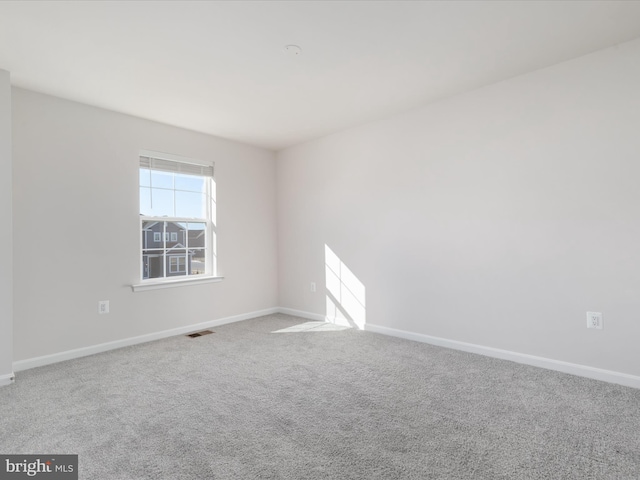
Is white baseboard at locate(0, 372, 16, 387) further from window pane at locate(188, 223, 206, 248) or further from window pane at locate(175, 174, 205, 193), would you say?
window pane at locate(175, 174, 205, 193)

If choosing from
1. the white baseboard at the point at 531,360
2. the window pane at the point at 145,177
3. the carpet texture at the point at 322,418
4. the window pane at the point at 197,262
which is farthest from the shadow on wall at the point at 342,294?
the window pane at the point at 145,177

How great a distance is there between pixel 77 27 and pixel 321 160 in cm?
287

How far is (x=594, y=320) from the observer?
8.47 feet

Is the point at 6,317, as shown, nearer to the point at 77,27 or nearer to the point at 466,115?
the point at 77,27

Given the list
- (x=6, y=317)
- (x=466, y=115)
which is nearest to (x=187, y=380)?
(x=6, y=317)

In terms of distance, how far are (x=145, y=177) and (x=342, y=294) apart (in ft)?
8.95

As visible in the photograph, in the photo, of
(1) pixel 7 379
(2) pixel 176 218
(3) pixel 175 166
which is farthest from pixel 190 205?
(1) pixel 7 379

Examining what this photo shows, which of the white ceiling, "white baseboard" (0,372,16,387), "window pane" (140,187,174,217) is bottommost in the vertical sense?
"white baseboard" (0,372,16,387)

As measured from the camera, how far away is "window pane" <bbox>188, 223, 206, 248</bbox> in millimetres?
4238

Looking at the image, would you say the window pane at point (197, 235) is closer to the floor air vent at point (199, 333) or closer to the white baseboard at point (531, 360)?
the floor air vent at point (199, 333)

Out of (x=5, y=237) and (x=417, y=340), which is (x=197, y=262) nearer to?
(x=5, y=237)

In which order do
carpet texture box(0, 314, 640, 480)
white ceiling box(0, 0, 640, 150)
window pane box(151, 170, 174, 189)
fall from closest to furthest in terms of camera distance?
carpet texture box(0, 314, 640, 480) < white ceiling box(0, 0, 640, 150) < window pane box(151, 170, 174, 189)

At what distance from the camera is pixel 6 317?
2.64m

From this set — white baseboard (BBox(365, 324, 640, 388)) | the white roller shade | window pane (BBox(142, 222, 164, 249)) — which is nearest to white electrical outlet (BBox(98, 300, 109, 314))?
window pane (BBox(142, 222, 164, 249))
